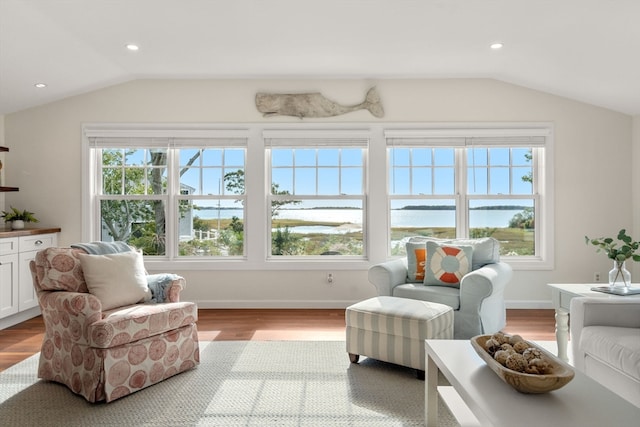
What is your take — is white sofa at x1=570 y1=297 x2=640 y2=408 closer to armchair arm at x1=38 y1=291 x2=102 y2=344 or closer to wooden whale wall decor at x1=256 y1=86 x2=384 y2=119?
armchair arm at x1=38 y1=291 x2=102 y2=344

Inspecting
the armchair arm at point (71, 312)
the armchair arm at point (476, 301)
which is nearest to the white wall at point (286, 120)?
the armchair arm at point (476, 301)

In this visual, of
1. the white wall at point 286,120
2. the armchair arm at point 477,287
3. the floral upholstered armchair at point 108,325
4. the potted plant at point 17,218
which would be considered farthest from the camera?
the white wall at point 286,120

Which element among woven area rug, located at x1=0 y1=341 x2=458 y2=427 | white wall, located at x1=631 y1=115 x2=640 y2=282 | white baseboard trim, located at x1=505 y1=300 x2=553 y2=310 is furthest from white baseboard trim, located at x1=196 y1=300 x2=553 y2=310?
white wall, located at x1=631 y1=115 x2=640 y2=282

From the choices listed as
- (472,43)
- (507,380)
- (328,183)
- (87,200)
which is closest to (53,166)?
(87,200)

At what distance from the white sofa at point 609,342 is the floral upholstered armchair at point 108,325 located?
2347 mm

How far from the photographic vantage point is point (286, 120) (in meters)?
4.68

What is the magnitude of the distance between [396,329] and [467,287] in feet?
2.65

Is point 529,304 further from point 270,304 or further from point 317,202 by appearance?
point 270,304

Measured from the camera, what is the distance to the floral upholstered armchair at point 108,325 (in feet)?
7.93

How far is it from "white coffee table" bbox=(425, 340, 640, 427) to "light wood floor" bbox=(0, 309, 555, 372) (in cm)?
197

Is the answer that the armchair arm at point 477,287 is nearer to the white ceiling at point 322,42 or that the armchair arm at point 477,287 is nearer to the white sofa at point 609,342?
the white sofa at point 609,342

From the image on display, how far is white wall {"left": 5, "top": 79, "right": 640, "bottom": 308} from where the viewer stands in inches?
181

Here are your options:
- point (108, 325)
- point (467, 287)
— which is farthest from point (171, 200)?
point (467, 287)

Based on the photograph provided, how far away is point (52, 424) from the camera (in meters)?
2.19
